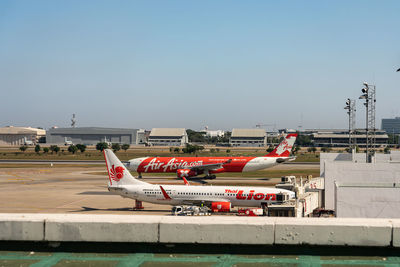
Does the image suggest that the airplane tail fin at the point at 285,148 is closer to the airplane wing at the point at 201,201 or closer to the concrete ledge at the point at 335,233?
the airplane wing at the point at 201,201

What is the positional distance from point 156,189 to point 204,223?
3590cm

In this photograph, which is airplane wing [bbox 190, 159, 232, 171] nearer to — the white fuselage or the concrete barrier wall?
the white fuselage

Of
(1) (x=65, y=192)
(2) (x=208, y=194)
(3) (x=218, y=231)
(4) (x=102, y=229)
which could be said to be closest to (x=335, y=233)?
(3) (x=218, y=231)

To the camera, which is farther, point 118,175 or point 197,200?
point 118,175

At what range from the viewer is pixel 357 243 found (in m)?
7.64

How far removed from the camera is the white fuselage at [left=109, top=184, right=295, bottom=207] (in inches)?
1672

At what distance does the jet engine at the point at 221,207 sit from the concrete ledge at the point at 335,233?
114 feet

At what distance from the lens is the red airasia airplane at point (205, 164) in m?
73.1

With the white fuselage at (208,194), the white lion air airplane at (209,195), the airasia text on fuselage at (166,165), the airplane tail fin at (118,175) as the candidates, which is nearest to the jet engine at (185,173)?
the airasia text on fuselage at (166,165)

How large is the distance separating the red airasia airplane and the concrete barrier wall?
64.7 metres

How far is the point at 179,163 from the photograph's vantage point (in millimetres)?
73562

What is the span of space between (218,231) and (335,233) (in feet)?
6.76

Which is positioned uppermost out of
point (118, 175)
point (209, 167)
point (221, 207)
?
point (118, 175)

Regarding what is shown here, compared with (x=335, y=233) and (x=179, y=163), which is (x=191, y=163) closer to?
(x=179, y=163)
